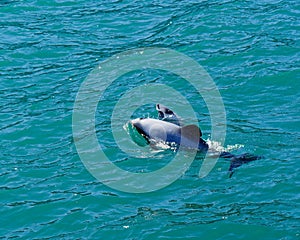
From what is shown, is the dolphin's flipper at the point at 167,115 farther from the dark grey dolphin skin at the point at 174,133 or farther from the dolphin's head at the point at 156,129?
the dolphin's head at the point at 156,129

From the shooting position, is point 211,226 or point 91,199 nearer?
point 211,226

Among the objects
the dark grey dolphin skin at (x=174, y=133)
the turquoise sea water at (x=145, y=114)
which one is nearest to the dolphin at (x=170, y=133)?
the dark grey dolphin skin at (x=174, y=133)

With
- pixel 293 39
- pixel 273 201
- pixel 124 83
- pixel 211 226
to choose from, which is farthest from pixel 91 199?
pixel 293 39

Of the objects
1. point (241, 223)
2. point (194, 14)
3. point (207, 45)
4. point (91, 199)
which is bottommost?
point (241, 223)

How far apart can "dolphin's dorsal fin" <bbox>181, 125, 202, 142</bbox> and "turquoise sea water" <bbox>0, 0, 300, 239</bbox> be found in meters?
0.52

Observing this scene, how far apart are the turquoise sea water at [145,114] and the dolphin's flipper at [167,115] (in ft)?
2.21

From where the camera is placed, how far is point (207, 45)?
2122 cm

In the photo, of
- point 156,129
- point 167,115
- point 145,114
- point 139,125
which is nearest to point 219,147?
point 156,129

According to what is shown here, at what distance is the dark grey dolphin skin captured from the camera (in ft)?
52.7

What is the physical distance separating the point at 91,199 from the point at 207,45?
745 cm

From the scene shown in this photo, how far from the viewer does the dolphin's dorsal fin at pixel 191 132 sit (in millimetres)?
16156

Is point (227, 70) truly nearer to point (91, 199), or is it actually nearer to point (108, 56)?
point (108, 56)

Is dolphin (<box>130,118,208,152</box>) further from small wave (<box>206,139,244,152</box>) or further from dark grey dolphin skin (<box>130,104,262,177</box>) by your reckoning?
small wave (<box>206,139,244,152</box>)

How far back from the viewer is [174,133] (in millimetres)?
16531
